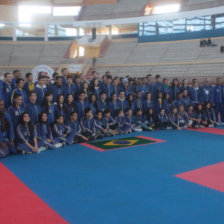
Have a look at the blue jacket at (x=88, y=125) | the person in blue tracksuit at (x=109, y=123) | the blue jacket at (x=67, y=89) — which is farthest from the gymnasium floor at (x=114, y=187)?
the blue jacket at (x=67, y=89)

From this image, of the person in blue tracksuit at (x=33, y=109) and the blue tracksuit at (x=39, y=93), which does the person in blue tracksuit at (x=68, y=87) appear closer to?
the blue tracksuit at (x=39, y=93)

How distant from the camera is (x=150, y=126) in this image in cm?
868

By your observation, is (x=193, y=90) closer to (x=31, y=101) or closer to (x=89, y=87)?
(x=89, y=87)

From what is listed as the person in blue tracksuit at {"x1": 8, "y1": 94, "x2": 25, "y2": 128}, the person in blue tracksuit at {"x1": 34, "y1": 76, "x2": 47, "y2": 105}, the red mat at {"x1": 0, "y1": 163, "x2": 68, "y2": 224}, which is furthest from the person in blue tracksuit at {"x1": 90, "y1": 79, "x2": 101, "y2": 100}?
the red mat at {"x1": 0, "y1": 163, "x2": 68, "y2": 224}

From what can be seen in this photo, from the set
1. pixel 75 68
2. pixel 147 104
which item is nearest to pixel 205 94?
pixel 147 104

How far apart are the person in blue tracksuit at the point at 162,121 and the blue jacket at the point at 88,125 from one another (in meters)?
2.78

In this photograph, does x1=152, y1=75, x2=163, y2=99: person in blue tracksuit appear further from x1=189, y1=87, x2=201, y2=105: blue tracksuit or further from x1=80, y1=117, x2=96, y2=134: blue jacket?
x1=80, y1=117, x2=96, y2=134: blue jacket

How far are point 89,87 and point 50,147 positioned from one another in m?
3.13

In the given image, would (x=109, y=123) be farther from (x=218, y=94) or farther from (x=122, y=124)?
(x=218, y=94)

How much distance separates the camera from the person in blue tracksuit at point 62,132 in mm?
6316

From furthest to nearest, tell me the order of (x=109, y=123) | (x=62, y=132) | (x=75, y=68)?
1. (x=75, y=68)
2. (x=109, y=123)
3. (x=62, y=132)

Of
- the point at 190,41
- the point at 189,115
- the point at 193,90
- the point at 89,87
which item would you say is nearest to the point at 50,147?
the point at 89,87

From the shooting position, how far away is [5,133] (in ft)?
17.9

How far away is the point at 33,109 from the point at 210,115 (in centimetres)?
698
